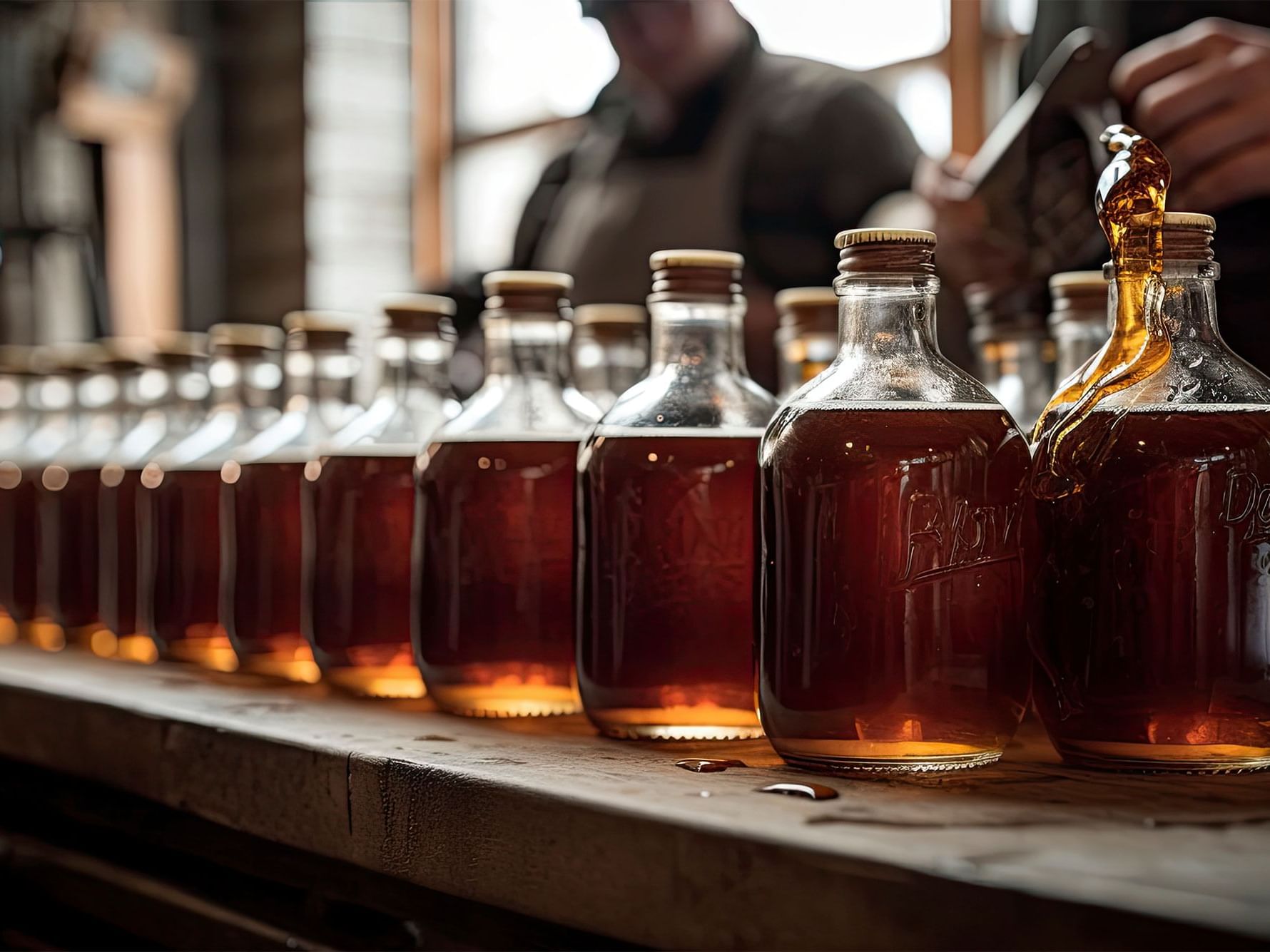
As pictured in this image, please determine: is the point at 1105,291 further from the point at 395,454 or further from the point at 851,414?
the point at 395,454

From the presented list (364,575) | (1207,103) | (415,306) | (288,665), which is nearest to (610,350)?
(415,306)

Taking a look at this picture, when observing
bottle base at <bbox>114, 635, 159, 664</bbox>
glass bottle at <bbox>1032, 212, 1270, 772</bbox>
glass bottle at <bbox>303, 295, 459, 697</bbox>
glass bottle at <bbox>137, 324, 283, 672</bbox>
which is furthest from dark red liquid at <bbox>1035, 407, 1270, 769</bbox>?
bottle base at <bbox>114, 635, 159, 664</bbox>

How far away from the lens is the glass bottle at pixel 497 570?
95 centimetres

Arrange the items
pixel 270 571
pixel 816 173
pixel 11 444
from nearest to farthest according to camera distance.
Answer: pixel 270 571
pixel 11 444
pixel 816 173

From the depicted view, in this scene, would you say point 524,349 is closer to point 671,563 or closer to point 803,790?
point 671,563

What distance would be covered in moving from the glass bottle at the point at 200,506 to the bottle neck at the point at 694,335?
561 millimetres

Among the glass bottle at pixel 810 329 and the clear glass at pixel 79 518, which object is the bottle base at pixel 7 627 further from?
the glass bottle at pixel 810 329

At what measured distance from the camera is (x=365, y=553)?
3.55ft

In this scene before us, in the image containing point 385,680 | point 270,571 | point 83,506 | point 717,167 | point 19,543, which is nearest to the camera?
point 385,680

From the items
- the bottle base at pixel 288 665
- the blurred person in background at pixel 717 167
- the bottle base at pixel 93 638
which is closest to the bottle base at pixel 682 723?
the bottle base at pixel 288 665

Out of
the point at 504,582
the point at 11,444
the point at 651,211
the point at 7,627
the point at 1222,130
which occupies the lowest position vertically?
the point at 7,627

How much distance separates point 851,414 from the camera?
2.41ft

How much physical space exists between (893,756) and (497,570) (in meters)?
0.33

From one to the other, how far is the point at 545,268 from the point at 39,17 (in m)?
2.68
